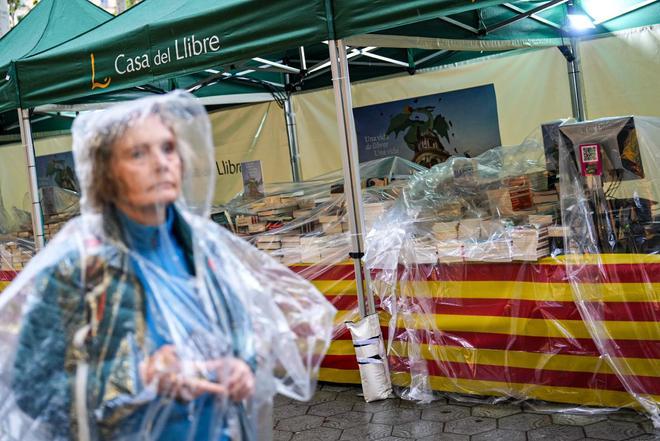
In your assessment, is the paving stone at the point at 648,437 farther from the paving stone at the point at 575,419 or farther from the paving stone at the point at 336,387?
the paving stone at the point at 336,387

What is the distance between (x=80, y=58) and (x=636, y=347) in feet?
12.2

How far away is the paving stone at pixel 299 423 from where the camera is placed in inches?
169

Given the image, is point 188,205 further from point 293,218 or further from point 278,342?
point 293,218

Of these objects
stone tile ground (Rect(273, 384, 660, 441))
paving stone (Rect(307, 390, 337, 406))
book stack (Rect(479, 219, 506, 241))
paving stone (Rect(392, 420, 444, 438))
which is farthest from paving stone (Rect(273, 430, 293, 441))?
book stack (Rect(479, 219, 506, 241))

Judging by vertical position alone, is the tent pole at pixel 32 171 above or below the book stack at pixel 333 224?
above

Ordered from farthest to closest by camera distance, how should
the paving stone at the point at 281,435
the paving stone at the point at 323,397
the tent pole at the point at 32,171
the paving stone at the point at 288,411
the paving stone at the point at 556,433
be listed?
the tent pole at the point at 32,171
the paving stone at the point at 323,397
the paving stone at the point at 288,411
the paving stone at the point at 281,435
the paving stone at the point at 556,433

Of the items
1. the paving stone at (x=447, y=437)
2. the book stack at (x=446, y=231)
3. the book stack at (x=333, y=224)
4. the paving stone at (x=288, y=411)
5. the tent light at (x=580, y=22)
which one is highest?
the tent light at (x=580, y=22)

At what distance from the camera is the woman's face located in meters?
1.60

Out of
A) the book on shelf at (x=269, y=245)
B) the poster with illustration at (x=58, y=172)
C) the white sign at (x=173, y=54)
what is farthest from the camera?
the poster with illustration at (x=58, y=172)

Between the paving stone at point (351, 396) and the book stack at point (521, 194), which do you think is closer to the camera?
the book stack at point (521, 194)

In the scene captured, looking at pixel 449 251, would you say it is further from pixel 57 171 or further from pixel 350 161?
pixel 57 171

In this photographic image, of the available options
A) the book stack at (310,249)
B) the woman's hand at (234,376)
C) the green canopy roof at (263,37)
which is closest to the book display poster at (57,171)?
the green canopy roof at (263,37)

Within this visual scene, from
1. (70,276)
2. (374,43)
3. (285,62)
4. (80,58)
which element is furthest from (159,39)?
(70,276)

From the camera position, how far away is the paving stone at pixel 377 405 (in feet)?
14.3
